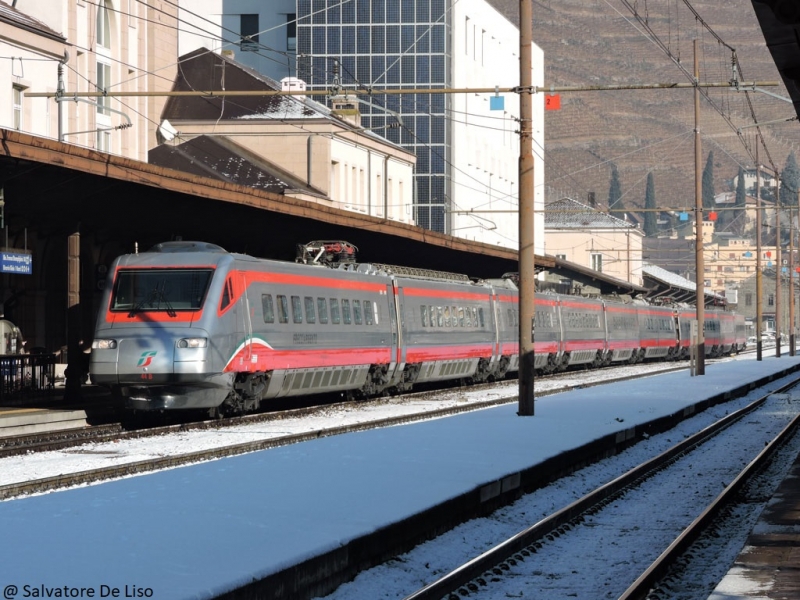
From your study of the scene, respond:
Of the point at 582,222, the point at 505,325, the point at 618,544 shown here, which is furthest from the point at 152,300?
the point at 582,222

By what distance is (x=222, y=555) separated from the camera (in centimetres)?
1046

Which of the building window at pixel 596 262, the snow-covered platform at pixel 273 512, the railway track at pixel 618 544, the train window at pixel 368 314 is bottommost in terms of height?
the railway track at pixel 618 544

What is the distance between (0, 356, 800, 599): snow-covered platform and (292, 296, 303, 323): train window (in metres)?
6.85

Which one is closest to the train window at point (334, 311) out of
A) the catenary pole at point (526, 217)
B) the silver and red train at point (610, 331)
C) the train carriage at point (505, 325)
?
the catenary pole at point (526, 217)

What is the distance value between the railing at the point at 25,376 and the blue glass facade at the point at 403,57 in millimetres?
61467

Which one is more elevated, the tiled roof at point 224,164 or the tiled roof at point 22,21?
the tiled roof at point 22,21

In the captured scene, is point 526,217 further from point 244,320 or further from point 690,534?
point 690,534

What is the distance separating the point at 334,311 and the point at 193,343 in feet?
22.3

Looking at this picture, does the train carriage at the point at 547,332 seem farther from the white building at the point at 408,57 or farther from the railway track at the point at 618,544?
the white building at the point at 408,57

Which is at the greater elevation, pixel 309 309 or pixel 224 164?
pixel 224 164

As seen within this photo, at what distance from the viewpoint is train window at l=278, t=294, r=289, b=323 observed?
2875 cm

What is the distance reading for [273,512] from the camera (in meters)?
12.9

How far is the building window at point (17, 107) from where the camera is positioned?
46.3 meters

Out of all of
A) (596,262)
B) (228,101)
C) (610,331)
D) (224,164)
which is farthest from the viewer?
(596,262)
